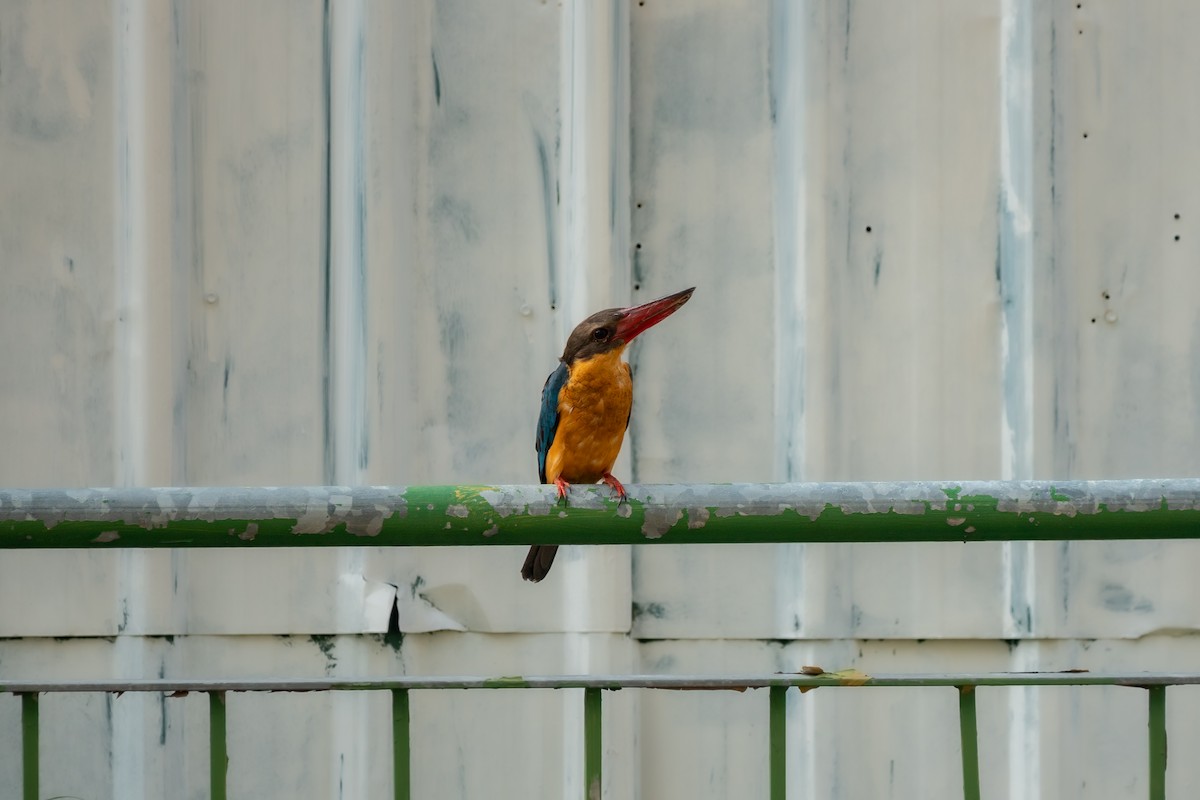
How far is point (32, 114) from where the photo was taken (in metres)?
2.93

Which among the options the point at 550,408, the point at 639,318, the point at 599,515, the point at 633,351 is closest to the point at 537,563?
the point at 550,408

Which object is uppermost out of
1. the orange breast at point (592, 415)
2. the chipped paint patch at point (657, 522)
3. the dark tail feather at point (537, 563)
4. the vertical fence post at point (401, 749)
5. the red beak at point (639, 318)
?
the red beak at point (639, 318)

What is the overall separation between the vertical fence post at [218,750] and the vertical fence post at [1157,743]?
3.42ft

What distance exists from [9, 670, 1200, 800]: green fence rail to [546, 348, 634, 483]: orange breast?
29.4 inches

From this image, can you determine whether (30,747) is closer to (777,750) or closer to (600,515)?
(600,515)

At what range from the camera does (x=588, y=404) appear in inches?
84.7

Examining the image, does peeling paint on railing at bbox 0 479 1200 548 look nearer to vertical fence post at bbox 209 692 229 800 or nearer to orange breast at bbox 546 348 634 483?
vertical fence post at bbox 209 692 229 800

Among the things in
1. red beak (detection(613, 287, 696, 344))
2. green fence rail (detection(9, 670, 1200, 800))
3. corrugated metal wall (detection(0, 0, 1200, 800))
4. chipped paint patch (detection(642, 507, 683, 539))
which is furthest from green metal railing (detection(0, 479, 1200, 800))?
corrugated metal wall (detection(0, 0, 1200, 800))

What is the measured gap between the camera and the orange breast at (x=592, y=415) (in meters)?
2.15

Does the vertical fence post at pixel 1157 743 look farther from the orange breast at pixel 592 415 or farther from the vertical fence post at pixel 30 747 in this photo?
the vertical fence post at pixel 30 747

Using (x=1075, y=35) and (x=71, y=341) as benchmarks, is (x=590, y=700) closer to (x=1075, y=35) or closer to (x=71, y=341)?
(x=71, y=341)

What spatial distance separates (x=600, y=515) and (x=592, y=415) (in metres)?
1.08

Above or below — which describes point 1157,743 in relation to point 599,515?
below

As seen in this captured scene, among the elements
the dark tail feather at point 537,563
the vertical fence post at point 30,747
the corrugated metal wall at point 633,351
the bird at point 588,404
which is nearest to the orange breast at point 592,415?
the bird at point 588,404
